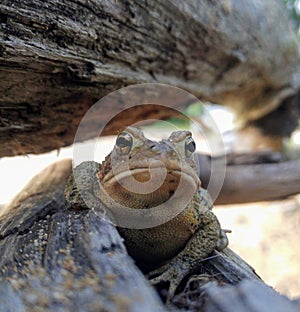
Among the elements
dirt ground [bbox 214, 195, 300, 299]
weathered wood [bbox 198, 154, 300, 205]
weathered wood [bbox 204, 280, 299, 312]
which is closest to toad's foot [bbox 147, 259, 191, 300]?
weathered wood [bbox 204, 280, 299, 312]

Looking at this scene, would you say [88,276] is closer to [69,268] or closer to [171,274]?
[69,268]

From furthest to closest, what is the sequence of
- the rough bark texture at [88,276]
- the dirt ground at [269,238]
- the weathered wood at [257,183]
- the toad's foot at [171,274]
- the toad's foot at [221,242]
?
the dirt ground at [269,238] → the weathered wood at [257,183] → the toad's foot at [221,242] → the toad's foot at [171,274] → the rough bark texture at [88,276]

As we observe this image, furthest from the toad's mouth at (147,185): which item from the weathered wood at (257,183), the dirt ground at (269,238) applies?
the dirt ground at (269,238)

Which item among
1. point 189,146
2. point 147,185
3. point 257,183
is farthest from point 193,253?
point 257,183

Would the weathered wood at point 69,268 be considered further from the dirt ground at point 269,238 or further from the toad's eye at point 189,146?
the dirt ground at point 269,238

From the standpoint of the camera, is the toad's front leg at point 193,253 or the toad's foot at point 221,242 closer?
the toad's front leg at point 193,253

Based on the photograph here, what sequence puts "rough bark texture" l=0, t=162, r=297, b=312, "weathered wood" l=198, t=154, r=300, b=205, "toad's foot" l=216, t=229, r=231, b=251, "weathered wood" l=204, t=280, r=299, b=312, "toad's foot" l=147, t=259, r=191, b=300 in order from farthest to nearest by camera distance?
"weathered wood" l=198, t=154, r=300, b=205 → "toad's foot" l=216, t=229, r=231, b=251 → "toad's foot" l=147, t=259, r=191, b=300 → "rough bark texture" l=0, t=162, r=297, b=312 → "weathered wood" l=204, t=280, r=299, b=312

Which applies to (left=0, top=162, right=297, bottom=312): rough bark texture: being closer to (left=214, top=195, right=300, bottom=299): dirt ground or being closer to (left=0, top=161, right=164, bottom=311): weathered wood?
(left=0, top=161, right=164, bottom=311): weathered wood
